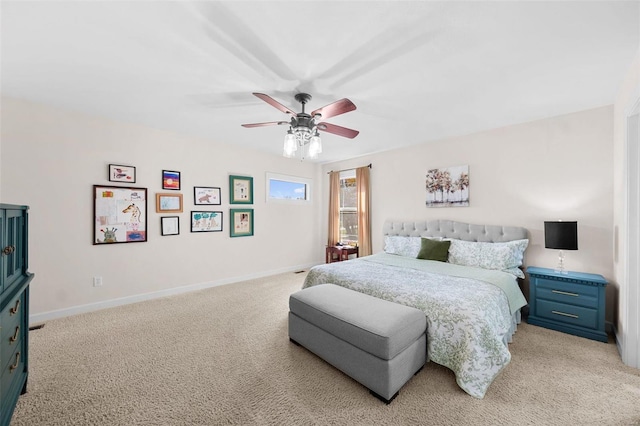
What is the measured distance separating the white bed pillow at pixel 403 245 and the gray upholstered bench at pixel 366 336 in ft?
6.35

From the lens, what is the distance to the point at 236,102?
2877mm

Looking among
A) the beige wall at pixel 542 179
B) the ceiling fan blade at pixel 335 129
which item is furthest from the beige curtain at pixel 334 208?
the ceiling fan blade at pixel 335 129

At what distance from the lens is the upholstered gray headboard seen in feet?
11.3

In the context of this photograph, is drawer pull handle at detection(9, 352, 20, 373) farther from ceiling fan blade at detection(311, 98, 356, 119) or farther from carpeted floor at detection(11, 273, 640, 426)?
ceiling fan blade at detection(311, 98, 356, 119)

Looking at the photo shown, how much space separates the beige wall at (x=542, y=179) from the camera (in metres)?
2.92

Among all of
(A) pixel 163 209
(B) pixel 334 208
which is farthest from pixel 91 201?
(B) pixel 334 208

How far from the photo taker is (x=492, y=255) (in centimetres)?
323

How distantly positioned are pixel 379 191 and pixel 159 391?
4.36 meters

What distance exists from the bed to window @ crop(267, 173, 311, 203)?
2.35 meters

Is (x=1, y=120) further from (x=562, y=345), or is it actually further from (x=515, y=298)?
(x=562, y=345)

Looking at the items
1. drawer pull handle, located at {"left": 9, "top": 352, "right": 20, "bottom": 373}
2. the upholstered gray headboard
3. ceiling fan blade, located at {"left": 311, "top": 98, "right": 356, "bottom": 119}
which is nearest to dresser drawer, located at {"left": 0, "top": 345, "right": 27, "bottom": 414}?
drawer pull handle, located at {"left": 9, "top": 352, "right": 20, "bottom": 373}

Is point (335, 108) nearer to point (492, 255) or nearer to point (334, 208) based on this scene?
point (492, 255)

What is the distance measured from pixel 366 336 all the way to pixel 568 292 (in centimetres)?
251

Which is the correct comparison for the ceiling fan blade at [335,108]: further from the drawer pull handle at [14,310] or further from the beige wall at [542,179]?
the beige wall at [542,179]
